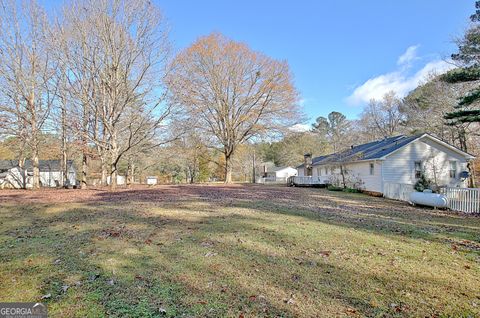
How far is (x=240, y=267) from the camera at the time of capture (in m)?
4.31

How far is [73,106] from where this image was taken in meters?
18.6

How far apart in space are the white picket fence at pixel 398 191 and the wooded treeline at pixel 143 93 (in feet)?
15.0

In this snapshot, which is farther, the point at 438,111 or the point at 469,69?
the point at 438,111

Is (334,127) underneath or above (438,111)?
above

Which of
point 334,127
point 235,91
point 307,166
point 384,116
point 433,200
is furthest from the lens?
point 334,127

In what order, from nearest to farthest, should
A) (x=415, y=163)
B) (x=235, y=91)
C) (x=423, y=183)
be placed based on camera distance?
1. (x=423, y=183)
2. (x=415, y=163)
3. (x=235, y=91)

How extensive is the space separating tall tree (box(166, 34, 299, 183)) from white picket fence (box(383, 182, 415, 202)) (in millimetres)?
13255

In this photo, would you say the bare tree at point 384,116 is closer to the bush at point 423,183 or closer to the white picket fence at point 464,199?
the bush at point 423,183

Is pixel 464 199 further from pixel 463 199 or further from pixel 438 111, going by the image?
pixel 438 111

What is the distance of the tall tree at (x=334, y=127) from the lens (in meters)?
50.7

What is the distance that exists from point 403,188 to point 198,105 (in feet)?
61.4

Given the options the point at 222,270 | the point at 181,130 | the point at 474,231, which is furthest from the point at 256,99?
the point at 222,270

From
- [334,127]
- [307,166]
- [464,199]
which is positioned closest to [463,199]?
[464,199]

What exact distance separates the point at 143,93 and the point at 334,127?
44.7 meters
